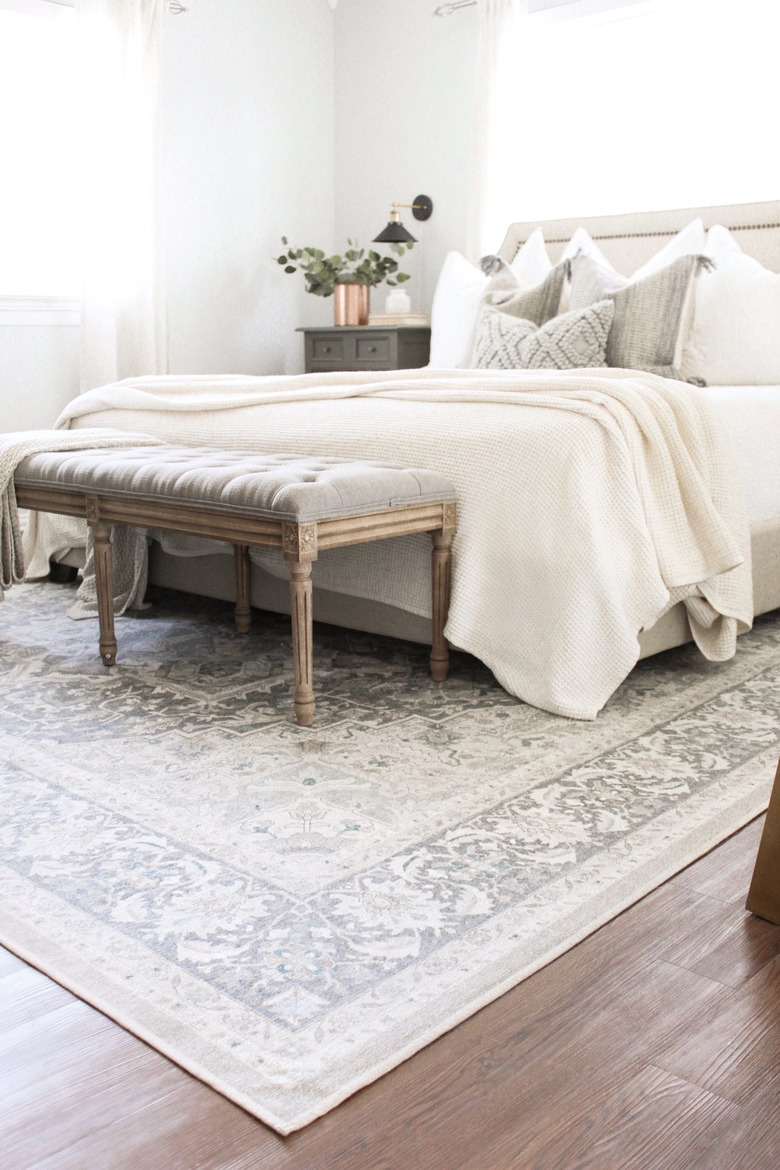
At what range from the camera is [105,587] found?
2.80m

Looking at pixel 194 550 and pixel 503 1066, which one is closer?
pixel 503 1066

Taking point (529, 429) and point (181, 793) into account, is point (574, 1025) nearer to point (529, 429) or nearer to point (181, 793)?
point (181, 793)

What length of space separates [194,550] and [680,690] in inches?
55.0

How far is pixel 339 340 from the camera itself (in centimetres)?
531

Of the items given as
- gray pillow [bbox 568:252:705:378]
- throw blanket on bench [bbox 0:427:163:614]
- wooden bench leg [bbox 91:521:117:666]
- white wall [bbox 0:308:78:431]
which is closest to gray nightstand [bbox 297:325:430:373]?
white wall [bbox 0:308:78:431]

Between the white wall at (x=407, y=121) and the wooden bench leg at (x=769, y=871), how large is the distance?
14.4 feet

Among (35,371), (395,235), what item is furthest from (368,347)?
(35,371)

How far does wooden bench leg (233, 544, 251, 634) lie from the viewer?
10.2 ft

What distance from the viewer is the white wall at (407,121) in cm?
544

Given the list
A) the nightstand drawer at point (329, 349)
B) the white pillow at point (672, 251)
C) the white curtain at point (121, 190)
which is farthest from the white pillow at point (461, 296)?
the white curtain at point (121, 190)

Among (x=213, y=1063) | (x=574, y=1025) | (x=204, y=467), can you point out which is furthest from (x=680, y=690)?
(x=213, y=1063)

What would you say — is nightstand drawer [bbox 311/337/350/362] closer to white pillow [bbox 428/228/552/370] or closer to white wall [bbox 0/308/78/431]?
white pillow [bbox 428/228/552/370]

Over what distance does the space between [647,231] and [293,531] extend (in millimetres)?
2820

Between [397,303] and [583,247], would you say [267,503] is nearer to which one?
[583,247]
